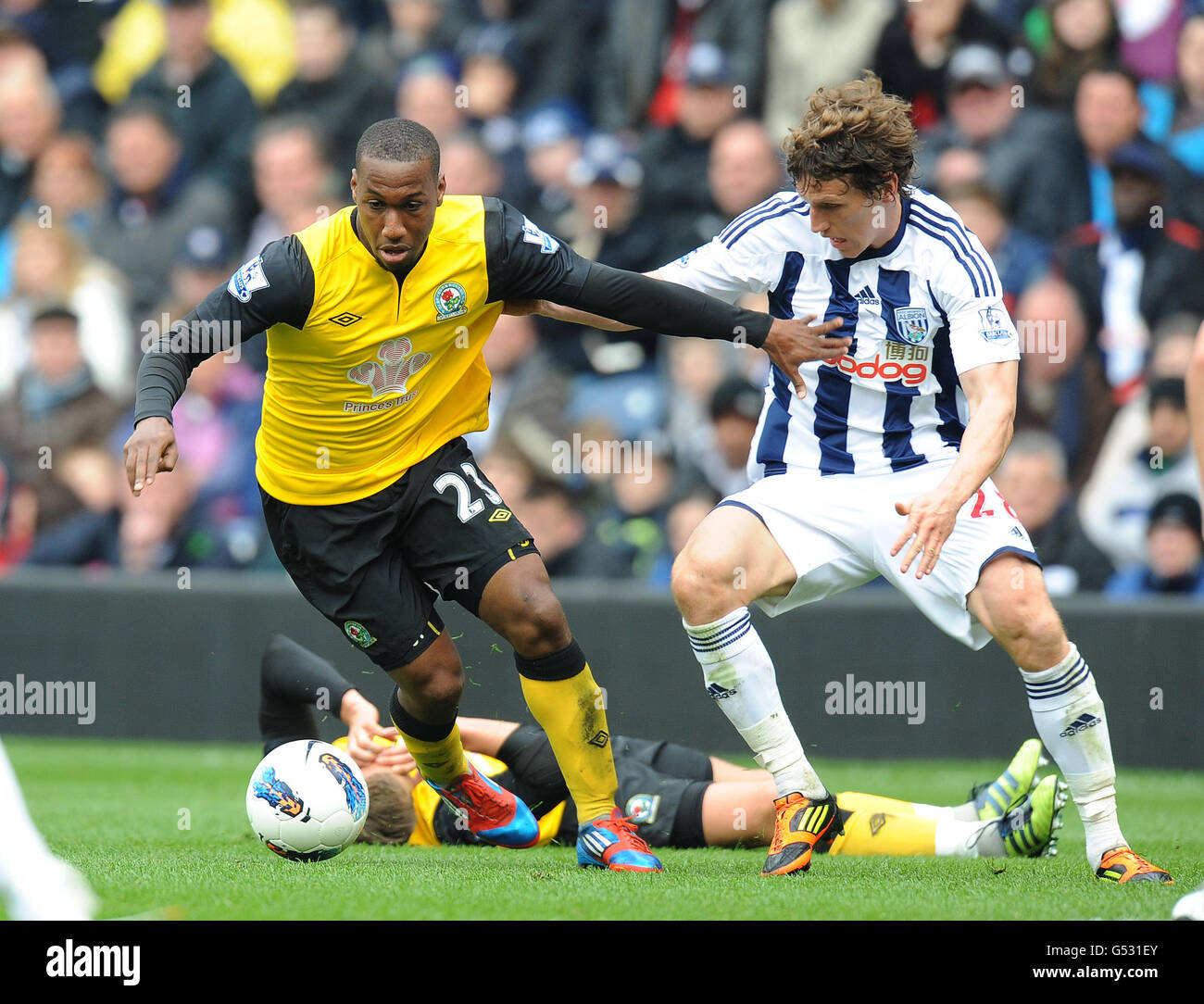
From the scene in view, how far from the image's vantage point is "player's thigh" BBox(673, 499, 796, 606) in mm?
5164

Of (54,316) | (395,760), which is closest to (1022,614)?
(395,760)

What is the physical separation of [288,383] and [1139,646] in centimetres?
469

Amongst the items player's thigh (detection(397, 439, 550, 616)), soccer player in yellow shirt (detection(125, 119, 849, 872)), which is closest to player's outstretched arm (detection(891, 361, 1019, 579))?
soccer player in yellow shirt (detection(125, 119, 849, 872))

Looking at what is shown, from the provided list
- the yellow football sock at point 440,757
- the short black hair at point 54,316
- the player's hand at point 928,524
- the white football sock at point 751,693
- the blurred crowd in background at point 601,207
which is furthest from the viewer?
the short black hair at point 54,316

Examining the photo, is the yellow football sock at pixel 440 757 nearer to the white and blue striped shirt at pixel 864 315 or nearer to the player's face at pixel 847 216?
the white and blue striped shirt at pixel 864 315

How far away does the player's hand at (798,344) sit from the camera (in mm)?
5191

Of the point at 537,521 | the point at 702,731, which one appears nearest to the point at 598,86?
the point at 537,521

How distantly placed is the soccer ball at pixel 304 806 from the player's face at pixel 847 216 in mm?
2372

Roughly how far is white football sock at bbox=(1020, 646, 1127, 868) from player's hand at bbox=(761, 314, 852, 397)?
1.18 meters

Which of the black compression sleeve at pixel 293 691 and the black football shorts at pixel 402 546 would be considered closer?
the black football shorts at pixel 402 546

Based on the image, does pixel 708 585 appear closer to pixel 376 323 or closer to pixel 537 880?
pixel 537 880

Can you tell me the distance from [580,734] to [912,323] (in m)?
1.72

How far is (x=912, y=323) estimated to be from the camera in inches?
209

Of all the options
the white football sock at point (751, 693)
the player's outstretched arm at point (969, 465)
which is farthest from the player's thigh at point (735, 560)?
the player's outstretched arm at point (969, 465)
